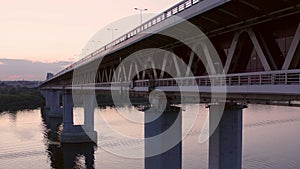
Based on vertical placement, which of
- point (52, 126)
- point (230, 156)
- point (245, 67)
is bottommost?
point (52, 126)

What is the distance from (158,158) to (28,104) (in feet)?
359

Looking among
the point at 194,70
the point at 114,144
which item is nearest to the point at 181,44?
the point at 194,70

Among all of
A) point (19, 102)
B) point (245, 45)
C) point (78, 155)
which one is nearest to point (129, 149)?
point (78, 155)

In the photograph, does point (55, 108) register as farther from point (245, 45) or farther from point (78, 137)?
point (245, 45)

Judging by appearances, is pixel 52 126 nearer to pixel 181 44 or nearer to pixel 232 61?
Answer: pixel 181 44

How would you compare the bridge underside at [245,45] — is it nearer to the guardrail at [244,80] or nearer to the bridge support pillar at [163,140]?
the guardrail at [244,80]

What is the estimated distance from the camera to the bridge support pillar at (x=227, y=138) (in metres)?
18.9

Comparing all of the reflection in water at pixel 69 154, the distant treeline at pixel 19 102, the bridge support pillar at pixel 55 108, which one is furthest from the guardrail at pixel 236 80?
the distant treeline at pixel 19 102

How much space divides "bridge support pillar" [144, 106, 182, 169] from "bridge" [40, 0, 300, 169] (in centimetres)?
6

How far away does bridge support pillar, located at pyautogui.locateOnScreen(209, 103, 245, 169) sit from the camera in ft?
62.0

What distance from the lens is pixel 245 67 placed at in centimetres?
1378

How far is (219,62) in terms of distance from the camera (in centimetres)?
1519

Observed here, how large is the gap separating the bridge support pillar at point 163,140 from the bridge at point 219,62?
0.21 ft

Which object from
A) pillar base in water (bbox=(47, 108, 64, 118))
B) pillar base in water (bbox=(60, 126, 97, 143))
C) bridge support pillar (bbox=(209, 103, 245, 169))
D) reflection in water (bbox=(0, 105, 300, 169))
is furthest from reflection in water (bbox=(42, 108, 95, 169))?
pillar base in water (bbox=(47, 108, 64, 118))
